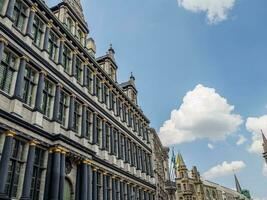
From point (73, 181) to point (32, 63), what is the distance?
7.90m

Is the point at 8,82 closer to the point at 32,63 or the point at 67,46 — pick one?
the point at 32,63

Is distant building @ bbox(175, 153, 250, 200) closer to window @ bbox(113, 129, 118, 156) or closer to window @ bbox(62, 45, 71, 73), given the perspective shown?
window @ bbox(113, 129, 118, 156)

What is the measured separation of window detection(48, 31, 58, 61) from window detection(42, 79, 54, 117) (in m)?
2.05

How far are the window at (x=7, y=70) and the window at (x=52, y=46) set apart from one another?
373cm

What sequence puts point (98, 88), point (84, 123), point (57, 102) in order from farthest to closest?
point (98, 88), point (84, 123), point (57, 102)

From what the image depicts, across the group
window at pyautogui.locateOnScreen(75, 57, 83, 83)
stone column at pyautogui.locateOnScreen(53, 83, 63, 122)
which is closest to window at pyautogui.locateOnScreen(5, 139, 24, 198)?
stone column at pyautogui.locateOnScreen(53, 83, 63, 122)

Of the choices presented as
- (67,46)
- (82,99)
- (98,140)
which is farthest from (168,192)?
(67,46)

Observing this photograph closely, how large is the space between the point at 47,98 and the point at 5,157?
539 centimetres

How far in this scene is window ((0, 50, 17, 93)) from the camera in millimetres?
14012

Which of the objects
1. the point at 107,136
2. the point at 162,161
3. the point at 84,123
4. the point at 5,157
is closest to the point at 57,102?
the point at 84,123

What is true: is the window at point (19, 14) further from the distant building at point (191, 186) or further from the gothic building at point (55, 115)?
the distant building at point (191, 186)

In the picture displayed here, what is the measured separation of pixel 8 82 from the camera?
1433cm

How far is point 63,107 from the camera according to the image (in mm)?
18516

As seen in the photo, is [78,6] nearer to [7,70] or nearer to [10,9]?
[10,9]
